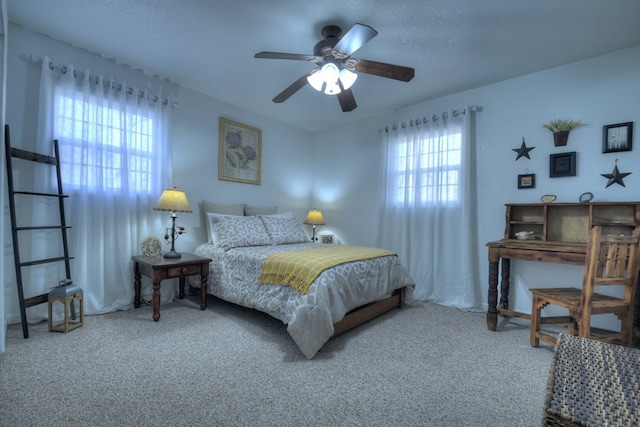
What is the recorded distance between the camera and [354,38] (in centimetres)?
185

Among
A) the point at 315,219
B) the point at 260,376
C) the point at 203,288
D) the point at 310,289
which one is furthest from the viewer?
the point at 315,219

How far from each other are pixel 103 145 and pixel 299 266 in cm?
227

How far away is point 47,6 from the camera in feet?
6.89

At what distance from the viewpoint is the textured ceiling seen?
2.01 m

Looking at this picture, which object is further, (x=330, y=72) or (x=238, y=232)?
(x=238, y=232)

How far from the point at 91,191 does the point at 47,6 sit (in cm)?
147

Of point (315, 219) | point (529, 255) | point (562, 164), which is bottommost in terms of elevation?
point (529, 255)

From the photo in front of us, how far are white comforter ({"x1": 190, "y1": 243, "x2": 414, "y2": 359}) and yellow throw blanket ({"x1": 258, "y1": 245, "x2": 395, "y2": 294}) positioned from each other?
45 millimetres

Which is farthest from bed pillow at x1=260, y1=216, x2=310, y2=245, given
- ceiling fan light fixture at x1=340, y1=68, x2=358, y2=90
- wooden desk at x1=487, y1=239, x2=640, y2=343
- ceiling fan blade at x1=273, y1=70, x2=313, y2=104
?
wooden desk at x1=487, y1=239, x2=640, y2=343

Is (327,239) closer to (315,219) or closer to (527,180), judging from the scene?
(315,219)

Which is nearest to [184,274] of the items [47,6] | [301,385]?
[301,385]

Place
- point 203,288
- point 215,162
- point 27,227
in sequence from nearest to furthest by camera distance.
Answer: point 27,227, point 203,288, point 215,162

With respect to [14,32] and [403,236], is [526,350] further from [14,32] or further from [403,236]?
[14,32]

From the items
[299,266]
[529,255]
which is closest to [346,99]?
[299,266]
